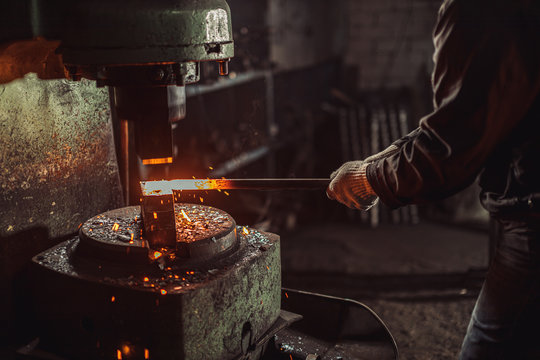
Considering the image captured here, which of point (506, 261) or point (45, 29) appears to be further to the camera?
point (506, 261)

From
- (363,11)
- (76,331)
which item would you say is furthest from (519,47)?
(363,11)

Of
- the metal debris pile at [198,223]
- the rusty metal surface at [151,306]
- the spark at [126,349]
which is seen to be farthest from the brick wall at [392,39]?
the spark at [126,349]

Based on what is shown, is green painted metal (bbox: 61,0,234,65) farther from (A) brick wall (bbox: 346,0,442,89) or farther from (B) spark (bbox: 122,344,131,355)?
(A) brick wall (bbox: 346,0,442,89)

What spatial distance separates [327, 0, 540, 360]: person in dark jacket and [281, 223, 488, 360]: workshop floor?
1.33 metres

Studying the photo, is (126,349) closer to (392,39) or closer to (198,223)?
(198,223)

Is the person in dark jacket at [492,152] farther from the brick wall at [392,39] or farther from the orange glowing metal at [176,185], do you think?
the brick wall at [392,39]

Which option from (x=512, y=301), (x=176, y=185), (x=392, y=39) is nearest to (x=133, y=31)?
(x=176, y=185)

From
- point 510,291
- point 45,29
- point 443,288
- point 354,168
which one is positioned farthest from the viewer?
point 443,288

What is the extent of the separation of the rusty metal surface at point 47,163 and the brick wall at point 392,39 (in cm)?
508

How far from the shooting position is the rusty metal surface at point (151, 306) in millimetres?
1187

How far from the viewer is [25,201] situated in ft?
4.72

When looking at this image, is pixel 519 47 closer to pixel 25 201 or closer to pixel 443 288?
pixel 25 201

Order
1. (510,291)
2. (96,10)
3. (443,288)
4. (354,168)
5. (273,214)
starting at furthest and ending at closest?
(273,214), (443,288), (354,168), (510,291), (96,10)

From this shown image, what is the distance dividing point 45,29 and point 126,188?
72 centimetres
